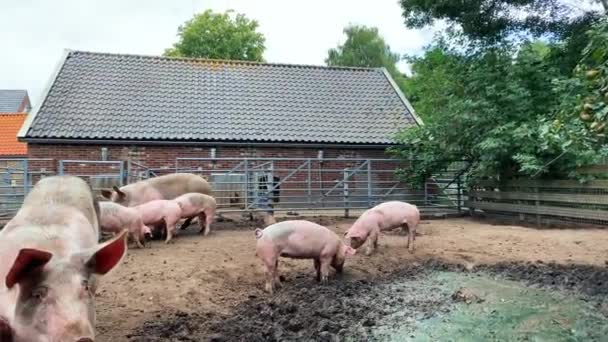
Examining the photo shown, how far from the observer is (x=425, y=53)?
14602mm

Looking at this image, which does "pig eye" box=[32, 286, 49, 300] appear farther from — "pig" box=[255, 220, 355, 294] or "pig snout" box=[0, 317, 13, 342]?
"pig" box=[255, 220, 355, 294]

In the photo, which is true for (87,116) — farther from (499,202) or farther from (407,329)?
(407,329)

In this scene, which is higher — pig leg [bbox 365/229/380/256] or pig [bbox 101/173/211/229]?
pig [bbox 101/173/211/229]

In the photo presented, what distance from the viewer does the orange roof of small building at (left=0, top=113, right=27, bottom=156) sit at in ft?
79.0

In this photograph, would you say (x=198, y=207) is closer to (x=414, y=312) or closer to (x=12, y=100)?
(x=414, y=312)

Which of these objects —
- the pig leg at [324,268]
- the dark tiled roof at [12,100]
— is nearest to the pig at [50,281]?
the pig leg at [324,268]

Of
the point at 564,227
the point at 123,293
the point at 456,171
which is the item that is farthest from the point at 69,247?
the point at 456,171

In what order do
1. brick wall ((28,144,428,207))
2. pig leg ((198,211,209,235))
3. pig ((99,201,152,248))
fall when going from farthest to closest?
brick wall ((28,144,428,207)) → pig leg ((198,211,209,235)) → pig ((99,201,152,248))

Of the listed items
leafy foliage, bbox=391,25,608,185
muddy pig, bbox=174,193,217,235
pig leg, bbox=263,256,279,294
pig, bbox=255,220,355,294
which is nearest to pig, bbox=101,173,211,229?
muddy pig, bbox=174,193,217,235

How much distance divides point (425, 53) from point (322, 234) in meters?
9.79

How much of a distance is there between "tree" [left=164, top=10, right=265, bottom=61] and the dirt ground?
1077 inches

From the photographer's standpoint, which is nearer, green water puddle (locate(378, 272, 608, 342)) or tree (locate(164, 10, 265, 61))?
green water puddle (locate(378, 272, 608, 342))

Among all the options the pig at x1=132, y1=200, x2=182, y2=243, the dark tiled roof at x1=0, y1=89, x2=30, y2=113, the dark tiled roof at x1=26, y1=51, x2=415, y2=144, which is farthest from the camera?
the dark tiled roof at x1=0, y1=89, x2=30, y2=113

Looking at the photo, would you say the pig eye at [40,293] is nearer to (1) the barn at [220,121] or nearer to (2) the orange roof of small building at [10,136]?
(1) the barn at [220,121]
